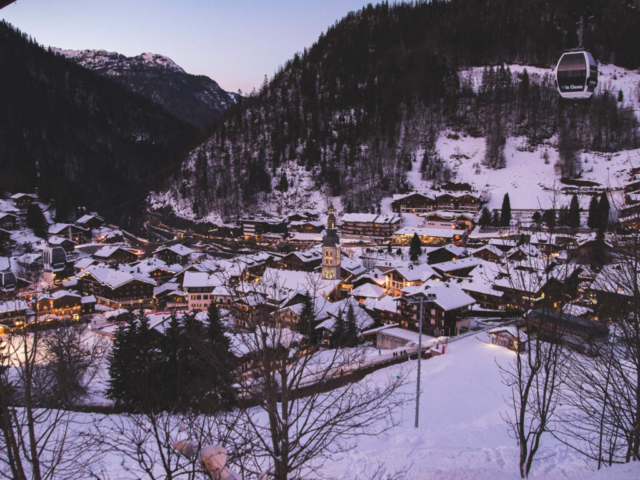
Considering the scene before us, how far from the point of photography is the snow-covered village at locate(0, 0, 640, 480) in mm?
6172

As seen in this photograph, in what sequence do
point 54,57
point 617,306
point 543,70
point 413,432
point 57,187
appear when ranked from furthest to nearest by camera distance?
point 54,57 < point 543,70 < point 57,187 < point 413,432 < point 617,306

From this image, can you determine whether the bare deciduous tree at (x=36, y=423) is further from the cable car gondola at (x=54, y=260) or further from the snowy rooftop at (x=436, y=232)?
the snowy rooftop at (x=436, y=232)

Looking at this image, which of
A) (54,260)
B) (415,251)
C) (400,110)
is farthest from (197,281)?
(400,110)

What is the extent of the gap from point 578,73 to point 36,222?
60.4 metres

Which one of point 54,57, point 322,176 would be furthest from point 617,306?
point 54,57

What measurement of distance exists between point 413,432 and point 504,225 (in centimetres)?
4266

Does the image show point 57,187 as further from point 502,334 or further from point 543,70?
point 543,70

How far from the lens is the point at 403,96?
275 ft

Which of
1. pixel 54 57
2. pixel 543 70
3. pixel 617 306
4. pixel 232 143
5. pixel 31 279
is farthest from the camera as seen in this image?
pixel 54 57

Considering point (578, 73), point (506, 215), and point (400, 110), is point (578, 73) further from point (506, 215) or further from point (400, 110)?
point (400, 110)

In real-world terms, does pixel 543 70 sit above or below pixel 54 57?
below

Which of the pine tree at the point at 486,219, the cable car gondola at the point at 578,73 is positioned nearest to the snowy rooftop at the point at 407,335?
the cable car gondola at the point at 578,73

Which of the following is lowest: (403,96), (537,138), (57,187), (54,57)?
(57,187)

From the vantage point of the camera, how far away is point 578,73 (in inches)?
534
